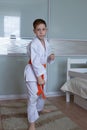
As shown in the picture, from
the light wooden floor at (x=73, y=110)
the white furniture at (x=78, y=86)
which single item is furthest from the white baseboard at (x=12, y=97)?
the white furniture at (x=78, y=86)

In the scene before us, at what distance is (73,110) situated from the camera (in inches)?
95.8

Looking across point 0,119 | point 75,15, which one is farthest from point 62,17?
point 0,119

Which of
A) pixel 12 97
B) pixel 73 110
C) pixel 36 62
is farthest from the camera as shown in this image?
pixel 12 97

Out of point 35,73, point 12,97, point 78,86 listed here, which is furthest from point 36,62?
point 12,97

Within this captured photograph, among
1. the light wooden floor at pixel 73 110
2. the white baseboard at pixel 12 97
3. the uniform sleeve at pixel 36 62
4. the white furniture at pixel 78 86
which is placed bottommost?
the light wooden floor at pixel 73 110

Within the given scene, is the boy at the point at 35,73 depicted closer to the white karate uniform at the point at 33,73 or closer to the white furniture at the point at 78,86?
the white karate uniform at the point at 33,73

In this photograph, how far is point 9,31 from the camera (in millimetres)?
2965

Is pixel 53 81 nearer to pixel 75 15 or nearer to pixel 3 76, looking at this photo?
pixel 3 76

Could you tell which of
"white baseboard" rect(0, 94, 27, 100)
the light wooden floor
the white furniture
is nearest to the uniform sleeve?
the light wooden floor

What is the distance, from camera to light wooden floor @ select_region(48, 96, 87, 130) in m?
2.05

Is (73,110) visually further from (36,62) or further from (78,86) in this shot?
(36,62)

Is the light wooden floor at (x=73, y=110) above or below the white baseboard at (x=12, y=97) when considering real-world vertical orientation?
below

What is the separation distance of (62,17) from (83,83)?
1227 mm

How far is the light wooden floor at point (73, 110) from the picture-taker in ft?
6.72
